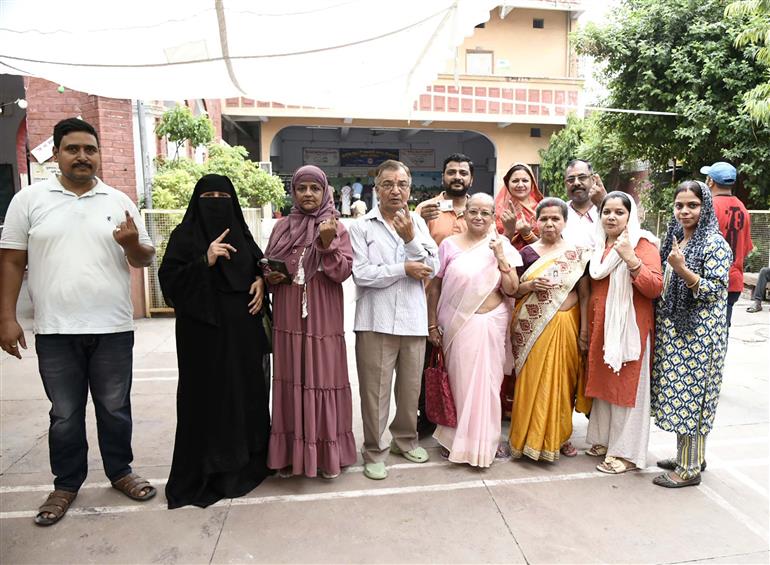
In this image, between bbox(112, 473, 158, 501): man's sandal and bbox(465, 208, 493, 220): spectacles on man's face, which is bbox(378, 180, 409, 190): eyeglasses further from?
bbox(112, 473, 158, 501): man's sandal

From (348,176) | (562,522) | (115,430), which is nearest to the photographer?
(562,522)

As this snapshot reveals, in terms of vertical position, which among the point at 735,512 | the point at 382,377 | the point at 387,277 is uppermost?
the point at 387,277

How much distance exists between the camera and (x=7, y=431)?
3.83 metres

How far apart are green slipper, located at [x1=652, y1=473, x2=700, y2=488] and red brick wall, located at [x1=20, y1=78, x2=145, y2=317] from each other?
21.2 ft

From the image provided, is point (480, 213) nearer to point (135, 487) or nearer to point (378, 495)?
point (378, 495)

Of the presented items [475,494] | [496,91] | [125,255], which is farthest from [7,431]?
[496,91]

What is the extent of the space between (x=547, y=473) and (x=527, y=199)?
1755 millimetres

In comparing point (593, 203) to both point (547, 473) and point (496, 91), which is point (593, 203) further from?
point (496, 91)

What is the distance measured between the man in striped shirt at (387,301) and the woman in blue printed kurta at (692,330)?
131 cm

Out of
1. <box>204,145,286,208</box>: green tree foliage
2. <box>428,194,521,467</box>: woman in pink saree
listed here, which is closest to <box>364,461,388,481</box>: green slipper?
<box>428,194,521,467</box>: woman in pink saree

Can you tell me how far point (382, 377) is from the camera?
3.13m

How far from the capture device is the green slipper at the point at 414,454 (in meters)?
3.35

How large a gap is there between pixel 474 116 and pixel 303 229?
16.1 m

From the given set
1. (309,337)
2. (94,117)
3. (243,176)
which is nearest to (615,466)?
(309,337)
